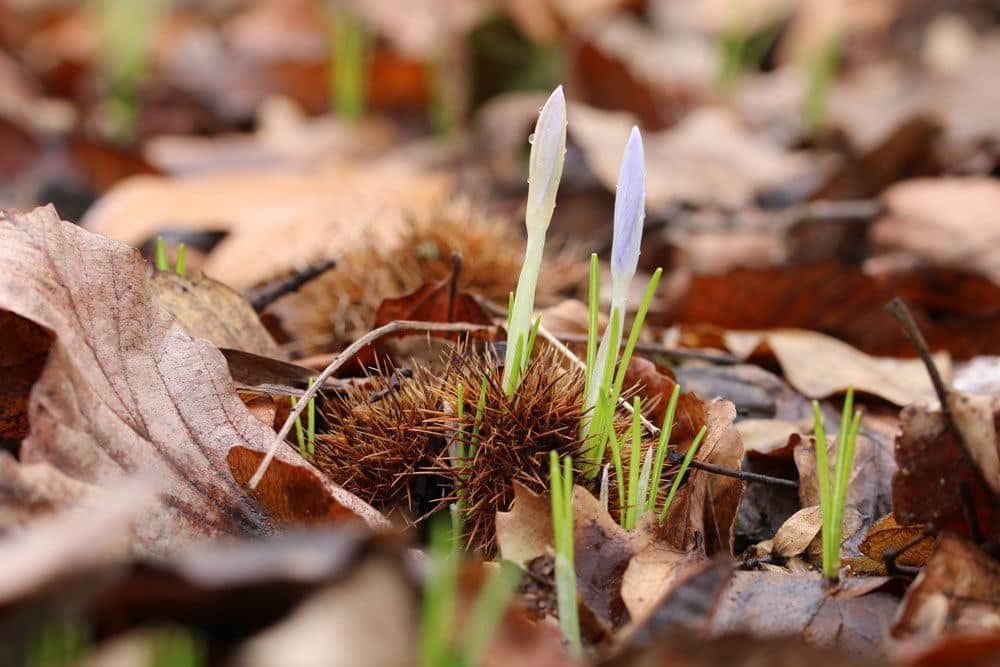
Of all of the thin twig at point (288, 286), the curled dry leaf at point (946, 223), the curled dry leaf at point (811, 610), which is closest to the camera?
the curled dry leaf at point (811, 610)

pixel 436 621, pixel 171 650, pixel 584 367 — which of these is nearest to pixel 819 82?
pixel 584 367

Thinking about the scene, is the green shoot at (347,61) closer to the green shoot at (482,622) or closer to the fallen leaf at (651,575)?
the fallen leaf at (651,575)

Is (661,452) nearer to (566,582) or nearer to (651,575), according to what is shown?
(651,575)

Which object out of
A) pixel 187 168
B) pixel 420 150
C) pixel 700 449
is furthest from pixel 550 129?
pixel 420 150

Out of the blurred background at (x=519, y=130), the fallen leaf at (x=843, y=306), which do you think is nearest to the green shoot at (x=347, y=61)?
the blurred background at (x=519, y=130)

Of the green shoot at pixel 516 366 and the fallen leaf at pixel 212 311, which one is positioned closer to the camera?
the green shoot at pixel 516 366

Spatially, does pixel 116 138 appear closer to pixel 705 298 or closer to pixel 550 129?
pixel 705 298
